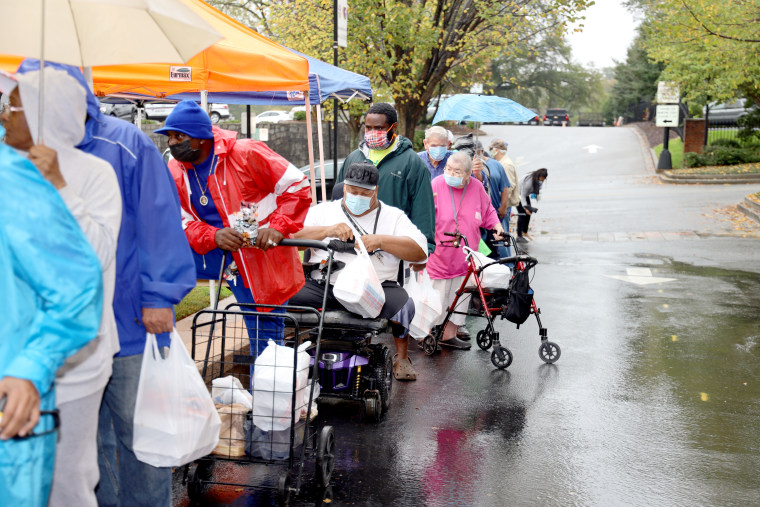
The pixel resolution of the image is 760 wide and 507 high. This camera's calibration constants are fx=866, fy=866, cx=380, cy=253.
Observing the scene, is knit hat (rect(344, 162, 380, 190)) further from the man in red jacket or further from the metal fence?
the metal fence

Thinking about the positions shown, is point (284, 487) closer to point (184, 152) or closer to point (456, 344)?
point (184, 152)

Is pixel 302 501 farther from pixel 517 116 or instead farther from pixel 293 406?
pixel 517 116

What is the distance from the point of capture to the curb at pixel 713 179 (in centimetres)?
2833

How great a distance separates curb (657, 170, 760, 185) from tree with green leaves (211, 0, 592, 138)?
11.3 meters

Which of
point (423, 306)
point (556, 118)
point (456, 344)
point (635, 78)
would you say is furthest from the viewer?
point (556, 118)

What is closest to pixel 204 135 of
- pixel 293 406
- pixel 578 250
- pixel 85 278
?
pixel 293 406

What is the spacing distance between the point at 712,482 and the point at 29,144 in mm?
4148

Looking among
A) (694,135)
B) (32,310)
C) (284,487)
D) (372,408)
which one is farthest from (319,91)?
(694,135)

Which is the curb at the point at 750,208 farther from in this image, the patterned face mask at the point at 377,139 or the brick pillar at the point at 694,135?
the brick pillar at the point at 694,135

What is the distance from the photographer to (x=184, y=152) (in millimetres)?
5051

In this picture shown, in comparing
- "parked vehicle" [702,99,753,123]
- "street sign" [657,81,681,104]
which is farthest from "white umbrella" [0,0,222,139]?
"parked vehicle" [702,99,753,123]

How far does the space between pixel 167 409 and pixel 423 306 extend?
4.53 meters

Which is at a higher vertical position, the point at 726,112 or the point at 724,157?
the point at 726,112

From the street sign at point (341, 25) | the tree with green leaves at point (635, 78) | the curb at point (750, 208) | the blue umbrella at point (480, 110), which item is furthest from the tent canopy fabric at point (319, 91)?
the tree with green leaves at point (635, 78)
